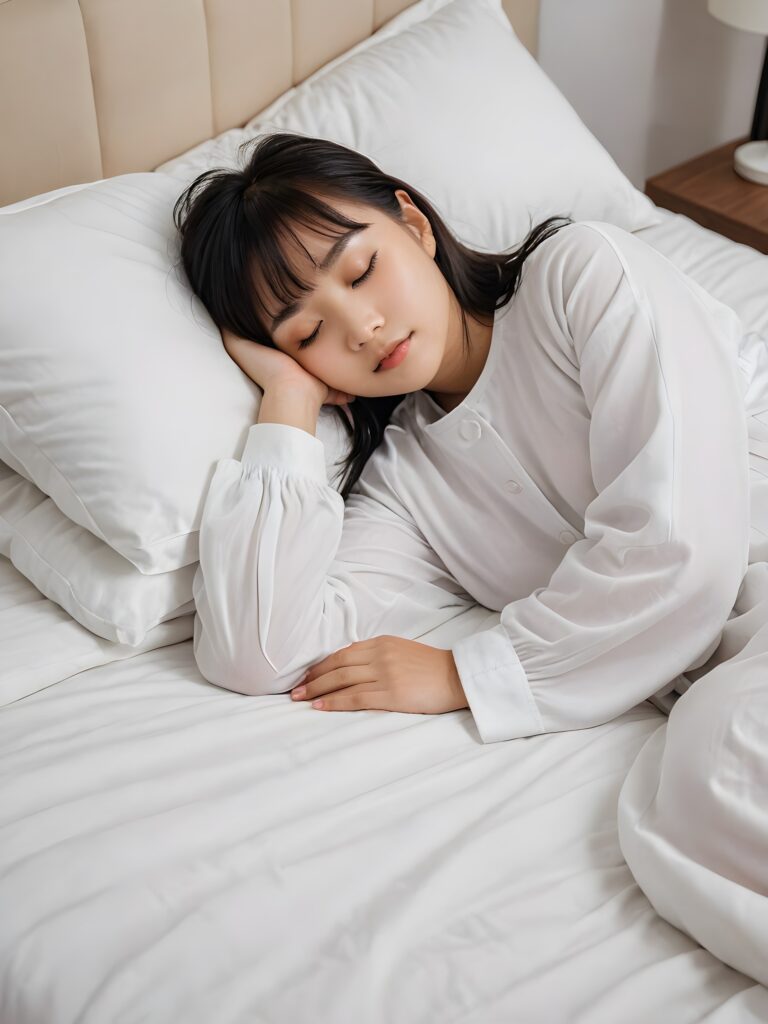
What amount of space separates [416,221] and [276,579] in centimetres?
48

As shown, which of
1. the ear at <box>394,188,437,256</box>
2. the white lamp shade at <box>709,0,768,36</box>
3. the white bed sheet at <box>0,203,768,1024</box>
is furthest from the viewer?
the white lamp shade at <box>709,0,768,36</box>

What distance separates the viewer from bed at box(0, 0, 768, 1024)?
0.79 meters

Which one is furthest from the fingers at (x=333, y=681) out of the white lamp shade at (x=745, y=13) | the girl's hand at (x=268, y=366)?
the white lamp shade at (x=745, y=13)

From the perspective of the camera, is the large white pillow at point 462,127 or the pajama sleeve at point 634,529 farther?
the large white pillow at point 462,127

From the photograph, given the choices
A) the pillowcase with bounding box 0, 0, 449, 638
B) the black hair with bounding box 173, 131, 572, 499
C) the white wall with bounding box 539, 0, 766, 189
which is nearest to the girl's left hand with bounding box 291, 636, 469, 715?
the pillowcase with bounding box 0, 0, 449, 638

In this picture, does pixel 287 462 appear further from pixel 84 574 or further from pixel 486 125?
pixel 486 125

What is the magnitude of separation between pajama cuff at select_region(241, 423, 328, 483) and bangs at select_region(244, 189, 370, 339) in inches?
5.5

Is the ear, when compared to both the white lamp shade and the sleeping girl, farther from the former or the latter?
the white lamp shade

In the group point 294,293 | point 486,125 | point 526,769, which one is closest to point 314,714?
point 526,769

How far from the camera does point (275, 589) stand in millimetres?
1100

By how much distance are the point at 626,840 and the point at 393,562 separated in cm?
47

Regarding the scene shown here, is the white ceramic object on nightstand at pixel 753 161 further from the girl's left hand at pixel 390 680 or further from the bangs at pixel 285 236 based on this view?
the girl's left hand at pixel 390 680

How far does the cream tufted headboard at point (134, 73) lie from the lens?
1286 millimetres

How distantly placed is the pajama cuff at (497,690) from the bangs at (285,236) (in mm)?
436
